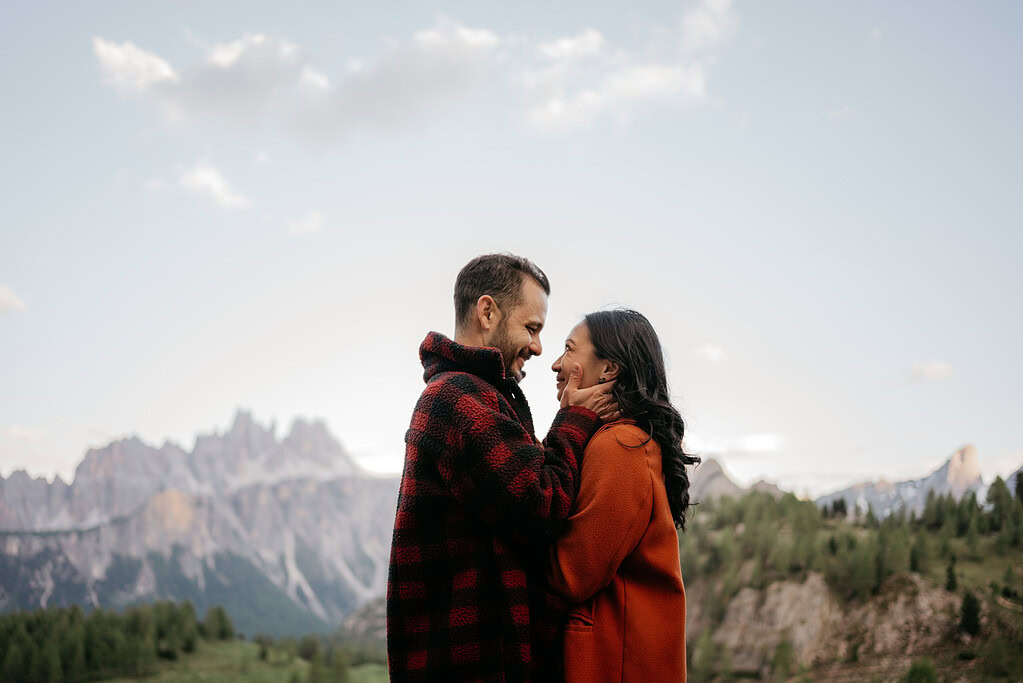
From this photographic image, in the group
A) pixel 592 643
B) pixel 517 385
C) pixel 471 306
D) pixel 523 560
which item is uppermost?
pixel 471 306

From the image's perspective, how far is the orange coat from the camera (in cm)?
273

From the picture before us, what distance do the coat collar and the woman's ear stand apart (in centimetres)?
48

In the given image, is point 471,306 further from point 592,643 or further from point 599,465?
point 592,643

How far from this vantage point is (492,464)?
261cm

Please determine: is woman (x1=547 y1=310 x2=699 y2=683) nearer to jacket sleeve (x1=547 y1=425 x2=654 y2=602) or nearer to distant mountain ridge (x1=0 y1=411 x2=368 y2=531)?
jacket sleeve (x1=547 y1=425 x2=654 y2=602)

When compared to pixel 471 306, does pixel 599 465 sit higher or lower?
lower

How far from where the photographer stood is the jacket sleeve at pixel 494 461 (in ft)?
8.47

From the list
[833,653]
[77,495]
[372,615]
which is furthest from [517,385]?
[77,495]

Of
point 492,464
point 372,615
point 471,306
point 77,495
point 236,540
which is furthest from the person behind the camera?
point 236,540

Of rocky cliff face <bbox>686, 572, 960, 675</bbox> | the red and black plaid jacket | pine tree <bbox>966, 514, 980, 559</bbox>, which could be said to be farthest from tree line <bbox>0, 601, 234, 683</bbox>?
the red and black plaid jacket

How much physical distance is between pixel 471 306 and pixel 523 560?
1.01 meters

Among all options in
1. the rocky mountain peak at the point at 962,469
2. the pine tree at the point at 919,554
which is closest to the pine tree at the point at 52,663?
the pine tree at the point at 919,554

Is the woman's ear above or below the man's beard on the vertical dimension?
below

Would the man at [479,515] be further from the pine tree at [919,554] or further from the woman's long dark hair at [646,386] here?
the pine tree at [919,554]
